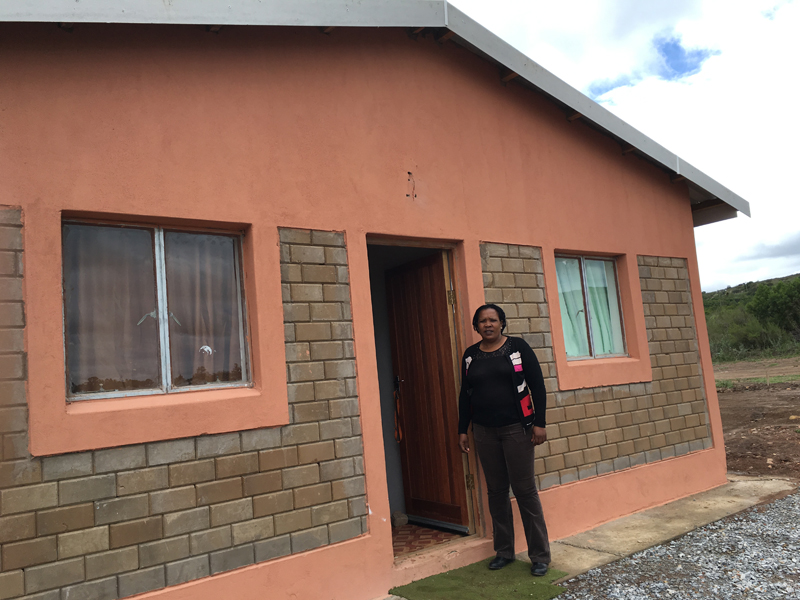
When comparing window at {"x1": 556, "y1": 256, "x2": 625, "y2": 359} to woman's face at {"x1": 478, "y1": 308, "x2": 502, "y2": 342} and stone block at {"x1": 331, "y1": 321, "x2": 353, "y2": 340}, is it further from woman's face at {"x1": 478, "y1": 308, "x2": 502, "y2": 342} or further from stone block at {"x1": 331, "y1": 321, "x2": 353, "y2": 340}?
stone block at {"x1": 331, "y1": 321, "x2": 353, "y2": 340}

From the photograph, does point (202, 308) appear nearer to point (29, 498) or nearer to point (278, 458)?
point (278, 458)

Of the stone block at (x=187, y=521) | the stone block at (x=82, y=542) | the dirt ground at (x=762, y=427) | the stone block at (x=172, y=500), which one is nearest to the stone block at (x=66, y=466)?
the stone block at (x=82, y=542)

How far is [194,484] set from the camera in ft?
12.9

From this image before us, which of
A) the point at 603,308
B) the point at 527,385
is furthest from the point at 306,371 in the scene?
the point at 603,308

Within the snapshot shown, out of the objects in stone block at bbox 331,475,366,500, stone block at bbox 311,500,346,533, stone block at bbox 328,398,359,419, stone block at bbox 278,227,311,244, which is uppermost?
stone block at bbox 278,227,311,244

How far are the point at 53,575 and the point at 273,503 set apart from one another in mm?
1326

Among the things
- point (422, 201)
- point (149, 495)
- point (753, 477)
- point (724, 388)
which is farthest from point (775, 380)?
point (149, 495)

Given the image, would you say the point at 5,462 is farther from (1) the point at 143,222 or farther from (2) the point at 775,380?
(2) the point at 775,380

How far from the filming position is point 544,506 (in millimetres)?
5805

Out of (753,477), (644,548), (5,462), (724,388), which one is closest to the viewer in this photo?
(5,462)

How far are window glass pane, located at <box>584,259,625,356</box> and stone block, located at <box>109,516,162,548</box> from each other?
4788 millimetres

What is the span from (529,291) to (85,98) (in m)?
4.11

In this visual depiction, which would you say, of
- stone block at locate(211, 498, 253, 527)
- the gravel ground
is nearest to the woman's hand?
the gravel ground

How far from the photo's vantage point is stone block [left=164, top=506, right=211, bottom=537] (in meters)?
3.81
